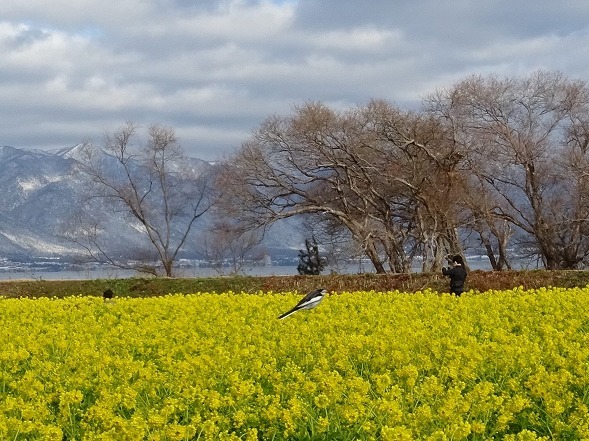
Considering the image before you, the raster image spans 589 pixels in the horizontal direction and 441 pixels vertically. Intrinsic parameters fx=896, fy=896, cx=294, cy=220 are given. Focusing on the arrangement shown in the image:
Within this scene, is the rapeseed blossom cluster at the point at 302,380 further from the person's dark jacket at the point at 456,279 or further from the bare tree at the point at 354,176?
the bare tree at the point at 354,176

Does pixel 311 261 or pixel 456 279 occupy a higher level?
pixel 311 261

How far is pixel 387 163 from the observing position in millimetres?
40062

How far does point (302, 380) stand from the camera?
6375 mm

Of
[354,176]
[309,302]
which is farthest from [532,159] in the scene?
[309,302]

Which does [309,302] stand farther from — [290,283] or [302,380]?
[290,283]

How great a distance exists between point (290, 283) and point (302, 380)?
68.1ft

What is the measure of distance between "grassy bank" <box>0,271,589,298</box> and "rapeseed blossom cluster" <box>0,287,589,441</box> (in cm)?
1374

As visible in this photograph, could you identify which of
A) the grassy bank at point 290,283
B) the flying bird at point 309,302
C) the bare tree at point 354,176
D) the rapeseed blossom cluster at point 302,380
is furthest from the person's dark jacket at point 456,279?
the bare tree at point 354,176

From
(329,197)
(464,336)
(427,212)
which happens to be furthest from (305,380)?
(329,197)

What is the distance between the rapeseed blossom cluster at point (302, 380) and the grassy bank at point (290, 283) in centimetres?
1374

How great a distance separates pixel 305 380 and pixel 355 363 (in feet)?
5.20

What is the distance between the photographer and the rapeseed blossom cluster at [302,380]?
547cm

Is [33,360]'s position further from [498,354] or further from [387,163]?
[387,163]

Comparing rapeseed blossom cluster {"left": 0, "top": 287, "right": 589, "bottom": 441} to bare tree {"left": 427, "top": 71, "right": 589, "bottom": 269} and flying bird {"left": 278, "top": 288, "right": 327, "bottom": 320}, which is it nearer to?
flying bird {"left": 278, "top": 288, "right": 327, "bottom": 320}
